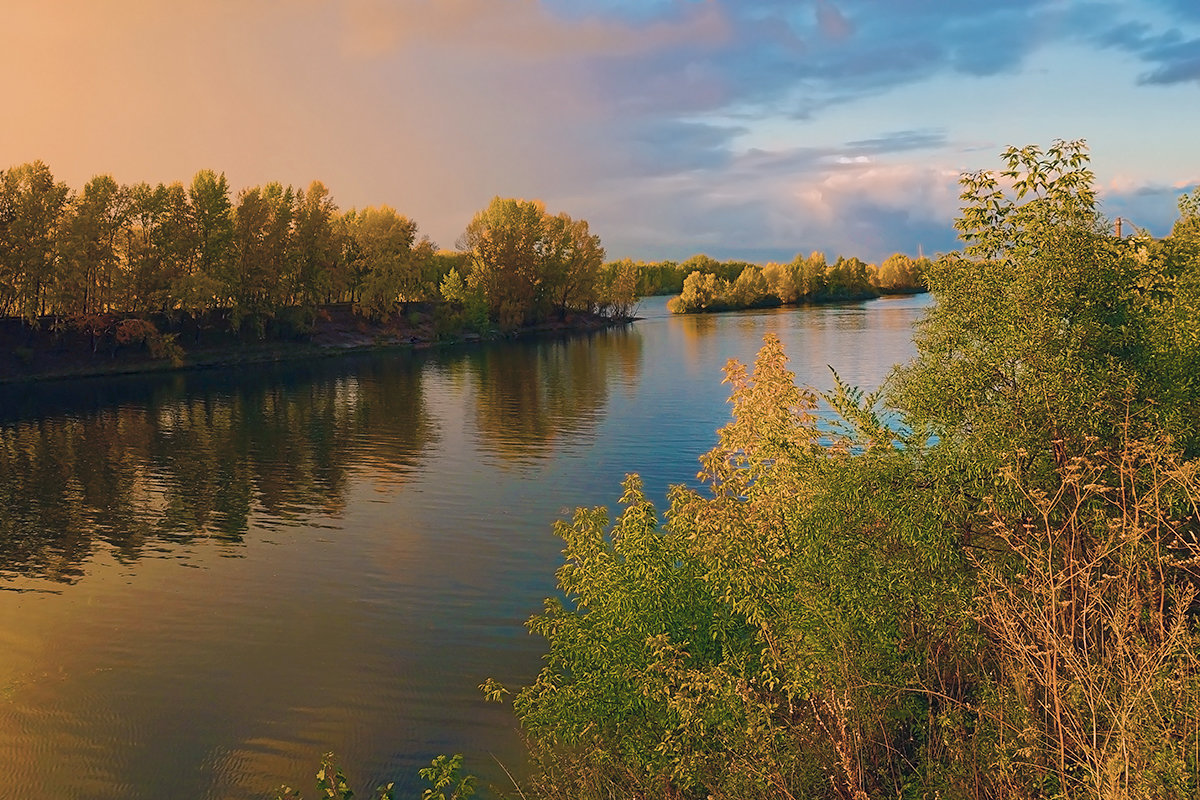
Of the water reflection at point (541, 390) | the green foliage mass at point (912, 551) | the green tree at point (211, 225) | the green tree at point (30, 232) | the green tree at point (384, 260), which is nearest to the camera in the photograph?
the green foliage mass at point (912, 551)

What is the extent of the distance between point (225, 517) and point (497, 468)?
18.8 m

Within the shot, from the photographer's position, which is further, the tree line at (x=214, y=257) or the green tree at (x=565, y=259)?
the green tree at (x=565, y=259)

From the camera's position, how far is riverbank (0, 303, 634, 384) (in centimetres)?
10762

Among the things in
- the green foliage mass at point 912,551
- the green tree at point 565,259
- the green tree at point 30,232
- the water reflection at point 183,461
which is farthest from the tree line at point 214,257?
the green foliage mass at point 912,551

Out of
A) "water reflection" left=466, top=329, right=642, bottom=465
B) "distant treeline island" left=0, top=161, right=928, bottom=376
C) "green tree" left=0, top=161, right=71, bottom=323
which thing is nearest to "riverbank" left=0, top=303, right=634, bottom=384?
"distant treeline island" left=0, top=161, right=928, bottom=376

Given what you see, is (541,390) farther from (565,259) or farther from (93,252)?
(565,259)

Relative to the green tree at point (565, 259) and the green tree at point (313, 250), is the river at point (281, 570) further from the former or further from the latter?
the green tree at point (565, 259)

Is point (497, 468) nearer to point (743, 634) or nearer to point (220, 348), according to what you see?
point (743, 634)

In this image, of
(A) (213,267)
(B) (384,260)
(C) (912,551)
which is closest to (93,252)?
(A) (213,267)

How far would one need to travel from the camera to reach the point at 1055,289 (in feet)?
74.0

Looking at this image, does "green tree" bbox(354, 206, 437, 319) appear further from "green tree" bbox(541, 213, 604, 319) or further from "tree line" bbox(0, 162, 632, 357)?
"green tree" bbox(541, 213, 604, 319)

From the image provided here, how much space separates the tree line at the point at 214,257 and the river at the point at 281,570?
70.8 ft

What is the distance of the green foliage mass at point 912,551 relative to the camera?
18.5m

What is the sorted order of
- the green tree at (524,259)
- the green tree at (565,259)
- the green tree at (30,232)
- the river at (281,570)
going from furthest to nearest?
the green tree at (565,259), the green tree at (524,259), the green tree at (30,232), the river at (281,570)
